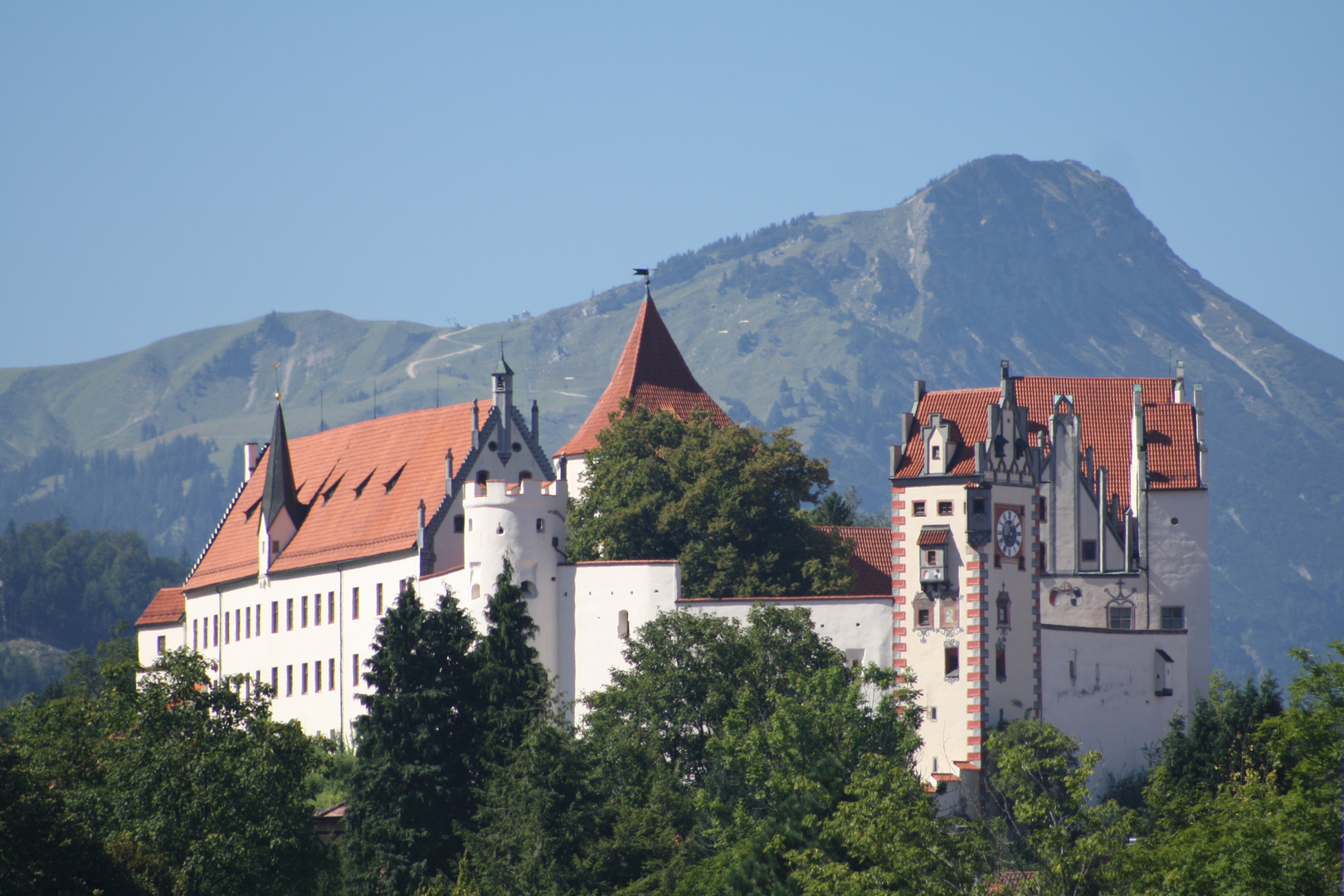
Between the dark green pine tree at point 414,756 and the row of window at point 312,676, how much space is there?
1503cm

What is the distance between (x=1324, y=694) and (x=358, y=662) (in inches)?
1768

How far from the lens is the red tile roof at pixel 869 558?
84.8 meters

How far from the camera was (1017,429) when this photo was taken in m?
73.7

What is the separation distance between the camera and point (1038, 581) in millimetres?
72375

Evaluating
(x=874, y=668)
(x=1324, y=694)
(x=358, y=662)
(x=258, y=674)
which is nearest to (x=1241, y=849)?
(x=1324, y=694)

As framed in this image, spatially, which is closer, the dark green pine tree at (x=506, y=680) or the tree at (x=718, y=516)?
the dark green pine tree at (x=506, y=680)

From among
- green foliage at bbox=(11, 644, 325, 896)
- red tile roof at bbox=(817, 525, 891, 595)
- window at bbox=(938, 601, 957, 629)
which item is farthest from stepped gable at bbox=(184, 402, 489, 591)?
green foliage at bbox=(11, 644, 325, 896)

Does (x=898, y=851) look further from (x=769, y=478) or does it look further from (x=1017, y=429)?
(x=769, y=478)

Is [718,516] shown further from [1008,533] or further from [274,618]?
[274,618]

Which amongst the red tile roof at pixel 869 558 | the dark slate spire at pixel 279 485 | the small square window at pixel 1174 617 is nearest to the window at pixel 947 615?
the red tile roof at pixel 869 558

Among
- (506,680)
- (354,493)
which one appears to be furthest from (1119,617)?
(354,493)

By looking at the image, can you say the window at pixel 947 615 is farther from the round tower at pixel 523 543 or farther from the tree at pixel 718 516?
the round tower at pixel 523 543

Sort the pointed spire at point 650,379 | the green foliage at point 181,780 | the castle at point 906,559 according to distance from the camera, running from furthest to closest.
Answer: the pointed spire at point 650,379 < the castle at point 906,559 < the green foliage at point 181,780

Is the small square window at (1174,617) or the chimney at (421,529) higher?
the chimney at (421,529)
